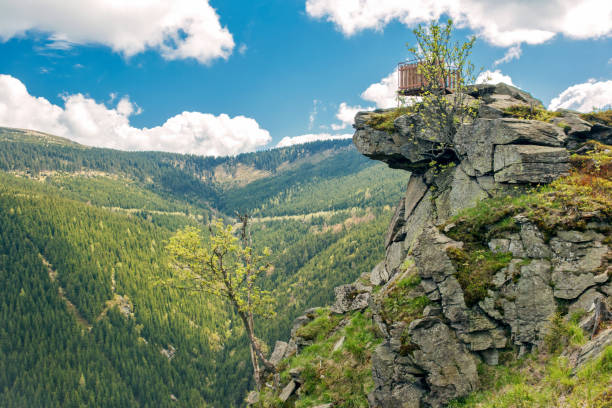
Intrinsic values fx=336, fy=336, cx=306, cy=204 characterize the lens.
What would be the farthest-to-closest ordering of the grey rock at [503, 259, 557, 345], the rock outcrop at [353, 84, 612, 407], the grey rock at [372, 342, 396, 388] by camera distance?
the grey rock at [372, 342, 396, 388], the rock outcrop at [353, 84, 612, 407], the grey rock at [503, 259, 557, 345]

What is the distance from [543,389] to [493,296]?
15.2 feet

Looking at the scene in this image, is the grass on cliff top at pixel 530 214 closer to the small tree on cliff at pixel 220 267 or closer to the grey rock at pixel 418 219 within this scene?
the grey rock at pixel 418 219

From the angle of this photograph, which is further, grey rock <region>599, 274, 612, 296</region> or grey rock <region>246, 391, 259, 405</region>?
grey rock <region>246, 391, 259, 405</region>

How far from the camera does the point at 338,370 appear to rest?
22.0 metres

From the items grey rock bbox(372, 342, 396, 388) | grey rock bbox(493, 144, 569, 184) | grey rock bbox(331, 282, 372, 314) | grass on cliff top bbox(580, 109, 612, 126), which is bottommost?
grey rock bbox(331, 282, 372, 314)

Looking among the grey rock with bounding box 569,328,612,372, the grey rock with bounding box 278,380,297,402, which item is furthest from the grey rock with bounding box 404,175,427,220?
the grey rock with bounding box 569,328,612,372

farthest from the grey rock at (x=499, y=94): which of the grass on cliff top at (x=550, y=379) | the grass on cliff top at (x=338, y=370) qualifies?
the grass on cliff top at (x=550, y=379)

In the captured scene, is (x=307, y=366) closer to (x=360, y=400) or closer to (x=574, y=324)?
(x=360, y=400)

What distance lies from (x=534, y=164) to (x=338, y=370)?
1848 cm

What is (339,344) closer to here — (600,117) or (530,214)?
(530,214)

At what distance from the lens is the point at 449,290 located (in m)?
18.0

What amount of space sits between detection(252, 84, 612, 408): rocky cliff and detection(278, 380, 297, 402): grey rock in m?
0.09

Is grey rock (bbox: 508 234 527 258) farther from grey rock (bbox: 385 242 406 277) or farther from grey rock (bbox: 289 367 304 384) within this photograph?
grey rock (bbox: 289 367 304 384)

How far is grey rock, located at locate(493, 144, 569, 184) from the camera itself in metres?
21.4
